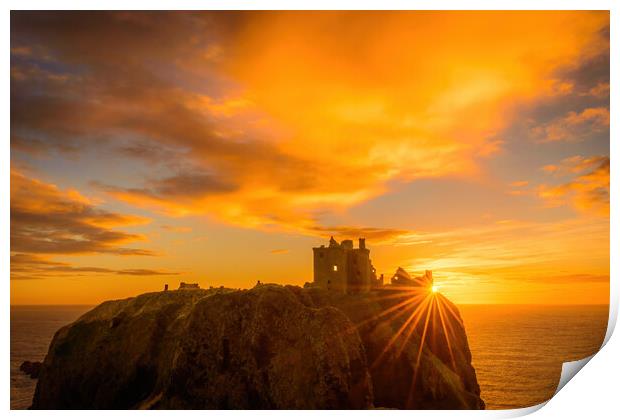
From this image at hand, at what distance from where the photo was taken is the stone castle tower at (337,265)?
47.9 meters

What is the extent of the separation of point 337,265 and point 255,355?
54.4ft

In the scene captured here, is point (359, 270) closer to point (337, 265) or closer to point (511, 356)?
point (337, 265)

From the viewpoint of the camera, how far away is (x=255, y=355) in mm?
33688

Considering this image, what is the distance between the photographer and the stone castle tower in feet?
157

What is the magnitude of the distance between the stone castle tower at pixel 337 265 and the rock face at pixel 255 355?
1.84 m

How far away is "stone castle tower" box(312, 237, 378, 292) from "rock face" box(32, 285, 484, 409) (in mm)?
1838

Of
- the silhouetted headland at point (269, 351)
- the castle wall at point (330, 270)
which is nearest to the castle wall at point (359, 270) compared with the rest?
the silhouetted headland at point (269, 351)

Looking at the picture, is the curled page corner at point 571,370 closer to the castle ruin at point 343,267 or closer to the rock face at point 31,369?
the castle ruin at point 343,267

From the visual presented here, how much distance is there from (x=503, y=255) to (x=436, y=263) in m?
5.27

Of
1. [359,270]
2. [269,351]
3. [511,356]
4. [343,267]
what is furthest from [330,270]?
[511,356]

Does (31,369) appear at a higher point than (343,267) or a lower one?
lower

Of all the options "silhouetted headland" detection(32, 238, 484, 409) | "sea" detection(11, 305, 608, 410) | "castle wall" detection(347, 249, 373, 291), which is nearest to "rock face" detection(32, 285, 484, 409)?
"silhouetted headland" detection(32, 238, 484, 409)

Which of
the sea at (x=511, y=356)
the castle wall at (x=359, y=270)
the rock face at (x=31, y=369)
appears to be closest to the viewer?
the castle wall at (x=359, y=270)
